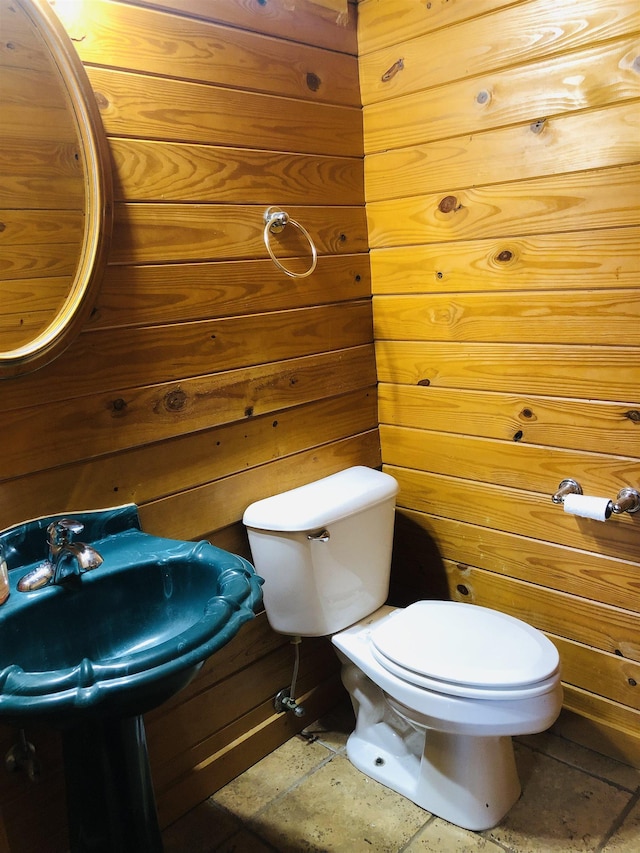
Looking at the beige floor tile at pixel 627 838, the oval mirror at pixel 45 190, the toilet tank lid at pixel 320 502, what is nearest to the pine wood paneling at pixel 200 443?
the toilet tank lid at pixel 320 502

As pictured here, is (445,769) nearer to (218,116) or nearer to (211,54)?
(218,116)

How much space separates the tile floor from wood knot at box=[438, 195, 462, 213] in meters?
1.45

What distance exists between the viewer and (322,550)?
1.67m

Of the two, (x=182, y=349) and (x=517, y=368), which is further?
(x=517, y=368)

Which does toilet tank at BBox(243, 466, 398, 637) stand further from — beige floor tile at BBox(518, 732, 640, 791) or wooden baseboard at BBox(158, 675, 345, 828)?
beige floor tile at BBox(518, 732, 640, 791)

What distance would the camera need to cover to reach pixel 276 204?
1.72m

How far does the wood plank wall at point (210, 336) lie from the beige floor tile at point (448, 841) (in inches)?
19.4

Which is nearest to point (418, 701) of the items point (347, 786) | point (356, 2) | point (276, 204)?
point (347, 786)

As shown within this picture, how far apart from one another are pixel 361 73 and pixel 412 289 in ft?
2.03

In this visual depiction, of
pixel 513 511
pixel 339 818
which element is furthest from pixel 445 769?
pixel 513 511

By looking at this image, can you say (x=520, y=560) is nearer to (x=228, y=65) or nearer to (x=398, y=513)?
(x=398, y=513)

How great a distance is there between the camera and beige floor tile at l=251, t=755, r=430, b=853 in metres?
1.57

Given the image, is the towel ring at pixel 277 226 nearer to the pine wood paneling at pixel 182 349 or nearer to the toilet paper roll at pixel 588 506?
the pine wood paneling at pixel 182 349

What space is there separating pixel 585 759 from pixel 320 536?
0.92 meters
